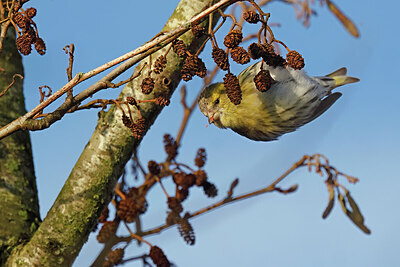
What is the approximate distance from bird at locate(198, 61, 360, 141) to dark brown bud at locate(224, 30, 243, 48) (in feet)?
4.09

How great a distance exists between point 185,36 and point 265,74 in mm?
797

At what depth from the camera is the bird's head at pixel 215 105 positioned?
286 centimetres

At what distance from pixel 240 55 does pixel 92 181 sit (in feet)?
3.66

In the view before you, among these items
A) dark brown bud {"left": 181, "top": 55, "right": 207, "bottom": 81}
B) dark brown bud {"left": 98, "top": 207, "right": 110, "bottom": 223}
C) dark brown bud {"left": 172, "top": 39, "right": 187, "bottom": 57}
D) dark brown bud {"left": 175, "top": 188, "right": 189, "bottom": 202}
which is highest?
dark brown bud {"left": 98, "top": 207, "right": 110, "bottom": 223}

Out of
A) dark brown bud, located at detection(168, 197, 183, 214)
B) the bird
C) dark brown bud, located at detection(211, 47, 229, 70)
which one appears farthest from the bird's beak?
dark brown bud, located at detection(211, 47, 229, 70)

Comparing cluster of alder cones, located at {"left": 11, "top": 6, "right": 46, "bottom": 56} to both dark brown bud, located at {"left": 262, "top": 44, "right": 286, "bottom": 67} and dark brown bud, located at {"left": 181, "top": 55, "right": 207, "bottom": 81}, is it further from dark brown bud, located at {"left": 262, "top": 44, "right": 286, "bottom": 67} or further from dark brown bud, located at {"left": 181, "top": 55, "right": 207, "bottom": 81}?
dark brown bud, located at {"left": 262, "top": 44, "right": 286, "bottom": 67}

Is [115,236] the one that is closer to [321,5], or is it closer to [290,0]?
[321,5]

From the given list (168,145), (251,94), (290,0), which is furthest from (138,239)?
(290,0)

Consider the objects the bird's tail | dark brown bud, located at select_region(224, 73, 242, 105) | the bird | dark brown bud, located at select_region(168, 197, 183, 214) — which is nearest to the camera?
dark brown bud, located at select_region(224, 73, 242, 105)

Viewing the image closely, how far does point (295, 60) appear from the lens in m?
1.36

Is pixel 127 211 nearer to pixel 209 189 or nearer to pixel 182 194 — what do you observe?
pixel 182 194

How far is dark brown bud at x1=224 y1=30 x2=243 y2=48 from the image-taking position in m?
1.32

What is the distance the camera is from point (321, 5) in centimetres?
297

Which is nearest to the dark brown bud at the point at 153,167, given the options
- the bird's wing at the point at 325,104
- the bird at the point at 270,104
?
the bird at the point at 270,104
